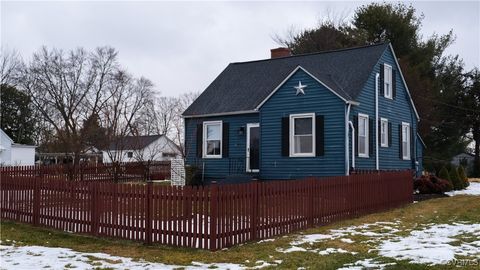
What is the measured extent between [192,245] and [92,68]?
55.1 m

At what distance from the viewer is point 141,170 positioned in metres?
30.7

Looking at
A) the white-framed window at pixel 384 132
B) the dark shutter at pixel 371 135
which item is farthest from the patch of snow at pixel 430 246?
the white-framed window at pixel 384 132

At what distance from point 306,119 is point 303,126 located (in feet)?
1.02

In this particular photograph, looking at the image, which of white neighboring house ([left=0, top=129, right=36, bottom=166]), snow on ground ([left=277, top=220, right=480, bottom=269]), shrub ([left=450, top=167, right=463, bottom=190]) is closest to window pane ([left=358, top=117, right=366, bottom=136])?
shrub ([left=450, top=167, right=463, bottom=190])

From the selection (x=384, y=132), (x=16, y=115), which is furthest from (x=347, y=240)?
(x=16, y=115)

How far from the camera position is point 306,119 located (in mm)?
19422

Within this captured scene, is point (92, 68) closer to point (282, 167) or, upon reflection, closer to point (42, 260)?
point (282, 167)

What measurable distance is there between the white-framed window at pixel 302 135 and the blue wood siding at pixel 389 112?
1.68 meters

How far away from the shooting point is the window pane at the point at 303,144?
19395mm

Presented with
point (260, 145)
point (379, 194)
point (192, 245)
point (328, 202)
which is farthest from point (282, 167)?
point (192, 245)

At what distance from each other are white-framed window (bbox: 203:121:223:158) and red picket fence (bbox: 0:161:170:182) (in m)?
4.19

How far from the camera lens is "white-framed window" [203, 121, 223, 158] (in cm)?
2306

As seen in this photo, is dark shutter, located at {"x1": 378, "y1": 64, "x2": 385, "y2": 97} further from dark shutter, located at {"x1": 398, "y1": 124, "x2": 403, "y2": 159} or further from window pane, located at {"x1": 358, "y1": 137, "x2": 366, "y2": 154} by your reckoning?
window pane, located at {"x1": 358, "y1": 137, "x2": 366, "y2": 154}

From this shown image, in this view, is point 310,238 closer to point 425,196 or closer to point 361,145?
point 361,145
